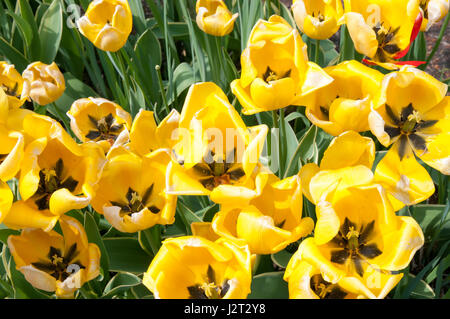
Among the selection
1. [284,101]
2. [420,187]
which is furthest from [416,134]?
[284,101]

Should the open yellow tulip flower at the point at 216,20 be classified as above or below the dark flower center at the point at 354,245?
above

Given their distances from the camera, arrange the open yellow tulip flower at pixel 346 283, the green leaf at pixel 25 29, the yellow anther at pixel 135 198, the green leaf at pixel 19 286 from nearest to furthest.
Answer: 1. the open yellow tulip flower at pixel 346 283
2. the yellow anther at pixel 135 198
3. the green leaf at pixel 19 286
4. the green leaf at pixel 25 29

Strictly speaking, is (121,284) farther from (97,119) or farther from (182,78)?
(182,78)

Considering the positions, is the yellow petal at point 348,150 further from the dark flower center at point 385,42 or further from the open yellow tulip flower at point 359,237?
the dark flower center at point 385,42

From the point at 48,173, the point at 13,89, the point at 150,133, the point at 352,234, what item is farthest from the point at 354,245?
the point at 13,89

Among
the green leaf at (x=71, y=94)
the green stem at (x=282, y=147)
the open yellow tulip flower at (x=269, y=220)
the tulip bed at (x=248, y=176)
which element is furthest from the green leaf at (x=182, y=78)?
the open yellow tulip flower at (x=269, y=220)

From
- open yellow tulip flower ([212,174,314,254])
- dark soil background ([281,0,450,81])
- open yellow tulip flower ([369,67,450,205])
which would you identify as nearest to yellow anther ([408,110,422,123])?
open yellow tulip flower ([369,67,450,205])
